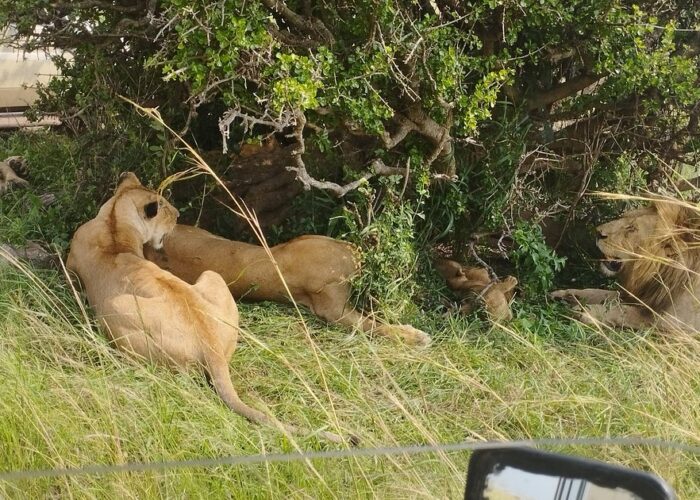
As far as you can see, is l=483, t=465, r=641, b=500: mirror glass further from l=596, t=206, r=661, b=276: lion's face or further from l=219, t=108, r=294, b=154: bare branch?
l=596, t=206, r=661, b=276: lion's face

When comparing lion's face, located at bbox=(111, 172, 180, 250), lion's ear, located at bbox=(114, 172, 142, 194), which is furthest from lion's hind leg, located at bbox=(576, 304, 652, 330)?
lion's ear, located at bbox=(114, 172, 142, 194)

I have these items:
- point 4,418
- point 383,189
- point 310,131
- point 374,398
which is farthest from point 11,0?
point 374,398

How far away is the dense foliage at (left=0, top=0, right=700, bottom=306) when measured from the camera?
4.88m

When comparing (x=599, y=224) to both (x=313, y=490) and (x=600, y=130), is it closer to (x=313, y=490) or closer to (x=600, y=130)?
(x=600, y=130)

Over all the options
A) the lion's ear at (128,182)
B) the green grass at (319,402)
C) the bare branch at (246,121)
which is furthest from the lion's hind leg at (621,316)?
the lion's ear at (128,182)

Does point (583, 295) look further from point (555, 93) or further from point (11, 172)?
point (11, 172)

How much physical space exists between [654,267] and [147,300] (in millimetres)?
2991

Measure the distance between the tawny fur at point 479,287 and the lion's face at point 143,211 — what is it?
5.74ft

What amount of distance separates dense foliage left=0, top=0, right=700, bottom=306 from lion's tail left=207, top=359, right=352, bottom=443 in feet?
3.81

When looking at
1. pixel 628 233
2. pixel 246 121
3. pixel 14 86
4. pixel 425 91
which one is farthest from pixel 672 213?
pixel 14 86

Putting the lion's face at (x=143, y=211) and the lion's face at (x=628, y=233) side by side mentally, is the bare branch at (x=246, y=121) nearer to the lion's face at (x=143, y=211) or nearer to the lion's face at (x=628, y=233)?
the lion's face at (x=143, y=211)

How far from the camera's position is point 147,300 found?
15.5ft

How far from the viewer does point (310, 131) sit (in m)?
5.82

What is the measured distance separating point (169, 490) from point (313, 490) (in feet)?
1.71
